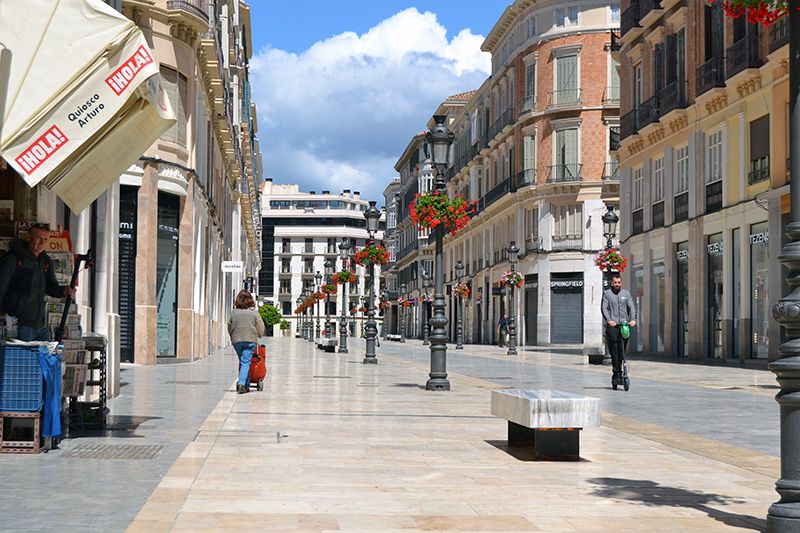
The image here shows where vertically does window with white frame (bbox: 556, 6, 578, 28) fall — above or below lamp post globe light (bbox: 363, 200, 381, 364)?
above

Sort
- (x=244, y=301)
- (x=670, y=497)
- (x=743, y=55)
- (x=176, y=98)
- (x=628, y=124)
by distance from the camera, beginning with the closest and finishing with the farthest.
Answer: (x=670, y=497)
(x=244, y=301)
(x=176, y=98)
(x=743, y=55)
(x=628, y=124)

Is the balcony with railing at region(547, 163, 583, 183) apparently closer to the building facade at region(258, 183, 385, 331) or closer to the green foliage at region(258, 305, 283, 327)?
the green foliage at region(258, 305, 283, 327)

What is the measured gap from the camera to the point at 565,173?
205 feet

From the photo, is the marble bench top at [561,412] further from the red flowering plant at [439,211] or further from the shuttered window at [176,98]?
the shuttered window at [176,98]

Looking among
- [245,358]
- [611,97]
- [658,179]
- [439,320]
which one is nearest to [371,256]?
[658,179]

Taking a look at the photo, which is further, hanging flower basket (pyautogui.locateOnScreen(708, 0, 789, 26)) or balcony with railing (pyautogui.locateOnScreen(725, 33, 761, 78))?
balcony with railing (pyautogui.locateOnScreen(725, 33, 761, 78))

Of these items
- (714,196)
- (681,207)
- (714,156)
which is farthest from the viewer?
(681,207)

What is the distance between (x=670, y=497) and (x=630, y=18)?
41.1m

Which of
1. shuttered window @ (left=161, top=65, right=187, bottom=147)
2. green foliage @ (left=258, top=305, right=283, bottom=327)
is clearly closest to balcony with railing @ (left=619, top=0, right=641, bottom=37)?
shuttered window @ (left=161, top=65, right=187, bottom=147)

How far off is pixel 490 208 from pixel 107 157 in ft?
211

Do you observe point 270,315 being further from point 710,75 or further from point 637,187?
point 710,75

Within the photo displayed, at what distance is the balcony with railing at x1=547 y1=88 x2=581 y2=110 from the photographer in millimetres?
62438

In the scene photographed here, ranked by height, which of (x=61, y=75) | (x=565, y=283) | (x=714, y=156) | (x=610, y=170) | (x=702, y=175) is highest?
(x=610, y=170)

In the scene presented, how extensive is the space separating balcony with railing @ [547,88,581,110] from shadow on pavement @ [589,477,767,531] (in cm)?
5517
